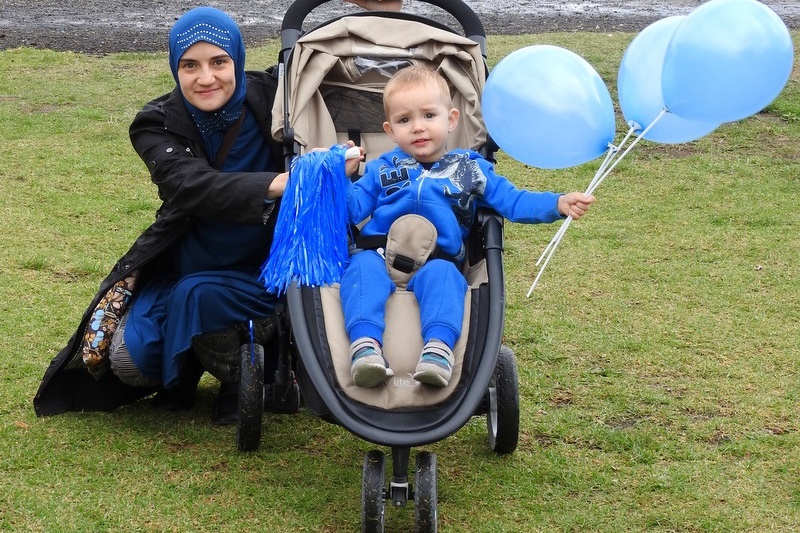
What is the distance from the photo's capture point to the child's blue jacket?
11.4ft

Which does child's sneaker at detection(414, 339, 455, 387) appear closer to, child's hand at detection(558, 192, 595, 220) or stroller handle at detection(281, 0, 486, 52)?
child's hand at detection(558, 192, 595, 220)

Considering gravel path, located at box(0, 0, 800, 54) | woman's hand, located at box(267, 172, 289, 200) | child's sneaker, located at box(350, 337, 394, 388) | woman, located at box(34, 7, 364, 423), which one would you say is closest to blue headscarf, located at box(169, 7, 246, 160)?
woman, located at box(34, 7, 364, 423)

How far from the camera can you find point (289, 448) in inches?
151

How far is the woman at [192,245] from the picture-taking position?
362 centimetres

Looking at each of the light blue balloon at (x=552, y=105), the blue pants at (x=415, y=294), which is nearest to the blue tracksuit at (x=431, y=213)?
the blue pants at (x=415, y=294)

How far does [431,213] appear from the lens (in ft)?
11.4

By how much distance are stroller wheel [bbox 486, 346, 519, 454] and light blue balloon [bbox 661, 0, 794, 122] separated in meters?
1.07

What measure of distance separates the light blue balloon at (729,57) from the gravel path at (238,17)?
8.20 meters

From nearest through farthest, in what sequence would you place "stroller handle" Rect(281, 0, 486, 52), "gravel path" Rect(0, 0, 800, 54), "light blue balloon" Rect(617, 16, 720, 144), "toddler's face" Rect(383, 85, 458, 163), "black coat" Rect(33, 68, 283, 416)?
"light blue balloon" Rect(617, 16, 720, 144)
"toddler's face" Rect(383, 85, 458, 163)
"black coat" Rect(33, 68, 283, 416)
"stroller handle" Rect(281, 0, 486, 52)
"gravel path" Rect(0, 0, 800, 54)

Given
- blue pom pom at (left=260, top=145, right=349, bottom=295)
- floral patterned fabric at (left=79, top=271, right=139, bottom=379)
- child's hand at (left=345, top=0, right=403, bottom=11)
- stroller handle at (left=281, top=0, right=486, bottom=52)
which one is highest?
child's hand at (left=345, top=0, right=403, bottom=11)

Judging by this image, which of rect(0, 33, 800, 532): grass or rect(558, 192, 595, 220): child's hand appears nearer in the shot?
rect(558, 192, 595, 220): child's hand

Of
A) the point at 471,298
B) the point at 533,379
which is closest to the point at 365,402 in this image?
the point at 471,298

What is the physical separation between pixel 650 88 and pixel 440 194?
29.4 inches

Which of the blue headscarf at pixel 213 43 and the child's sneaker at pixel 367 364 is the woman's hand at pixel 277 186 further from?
the child's sneaker at pixel 367 364
